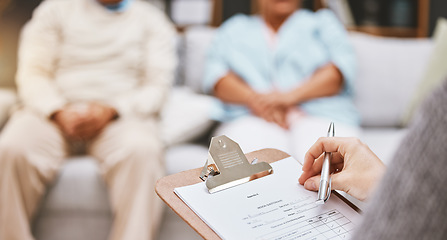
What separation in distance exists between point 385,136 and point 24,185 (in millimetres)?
1278

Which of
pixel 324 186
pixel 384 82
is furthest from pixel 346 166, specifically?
pixel 384 82

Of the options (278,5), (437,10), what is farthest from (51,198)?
(437,10)

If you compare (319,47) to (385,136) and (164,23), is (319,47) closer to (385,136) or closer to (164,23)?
(385,136)

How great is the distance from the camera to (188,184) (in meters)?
0.60

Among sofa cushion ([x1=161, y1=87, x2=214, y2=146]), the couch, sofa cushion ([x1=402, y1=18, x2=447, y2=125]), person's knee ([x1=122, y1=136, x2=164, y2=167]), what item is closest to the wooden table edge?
the couch

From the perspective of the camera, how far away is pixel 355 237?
13.8 inches

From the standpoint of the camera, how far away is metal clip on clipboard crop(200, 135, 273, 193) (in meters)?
0.59

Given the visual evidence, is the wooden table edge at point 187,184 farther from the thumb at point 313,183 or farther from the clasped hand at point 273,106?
the clasped hand at point 273,106

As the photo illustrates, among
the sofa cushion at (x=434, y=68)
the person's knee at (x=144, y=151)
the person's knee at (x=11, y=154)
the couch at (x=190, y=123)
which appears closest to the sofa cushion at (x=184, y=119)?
the couch at (x=190, y=123)

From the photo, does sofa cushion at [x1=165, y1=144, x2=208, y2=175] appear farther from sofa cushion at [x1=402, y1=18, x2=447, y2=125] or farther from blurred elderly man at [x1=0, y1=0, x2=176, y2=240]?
sofa cushion at [x1=402, y1=18, x2=447, y2=125]

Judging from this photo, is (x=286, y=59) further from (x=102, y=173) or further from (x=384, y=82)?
(x=102, y=173)

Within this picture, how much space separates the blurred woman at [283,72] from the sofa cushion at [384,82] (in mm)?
89

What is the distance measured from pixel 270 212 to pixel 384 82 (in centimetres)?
140

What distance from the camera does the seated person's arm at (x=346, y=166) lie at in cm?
58
